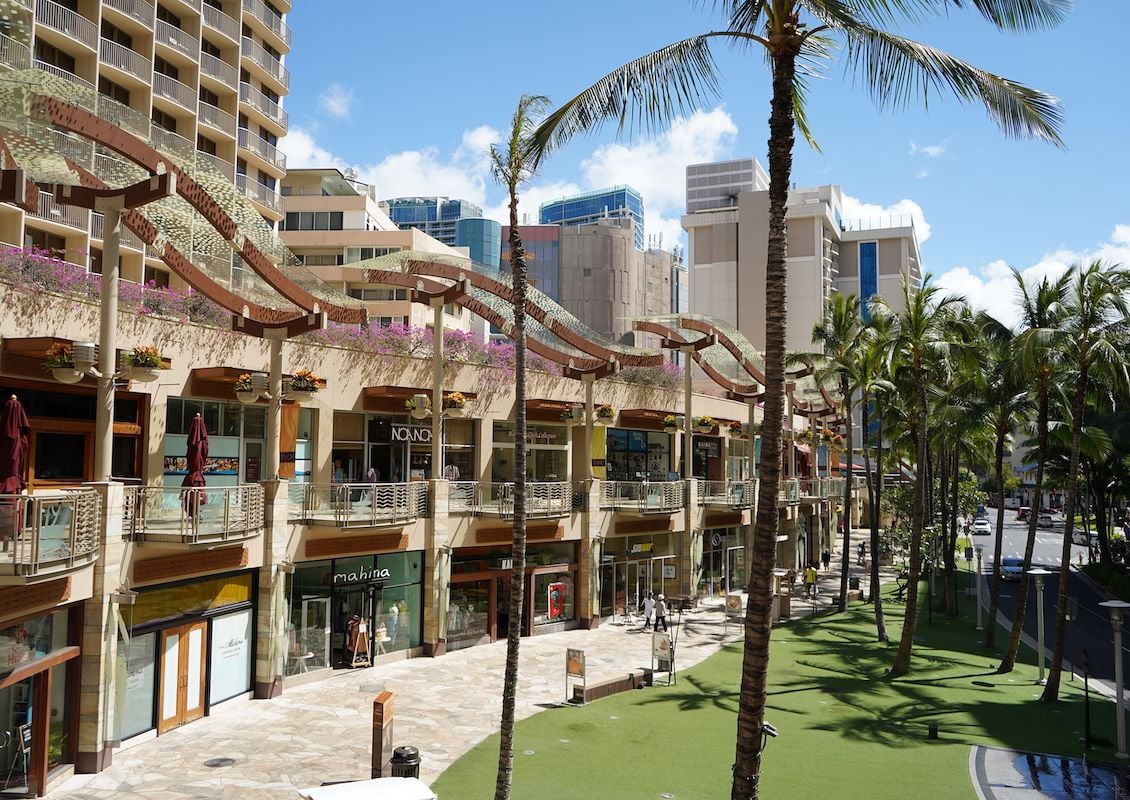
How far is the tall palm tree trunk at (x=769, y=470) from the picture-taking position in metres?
10.0

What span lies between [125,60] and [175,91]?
10.5ft

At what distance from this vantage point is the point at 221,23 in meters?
45.4

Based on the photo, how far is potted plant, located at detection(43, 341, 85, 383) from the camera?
16.2 m

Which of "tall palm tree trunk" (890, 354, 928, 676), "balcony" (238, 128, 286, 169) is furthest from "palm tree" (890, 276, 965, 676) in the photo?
"balcony" (238, 128, 286, 169)

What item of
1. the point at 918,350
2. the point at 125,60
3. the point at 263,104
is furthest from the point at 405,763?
the point at 263,104

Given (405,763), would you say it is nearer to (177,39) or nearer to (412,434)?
(412,434)

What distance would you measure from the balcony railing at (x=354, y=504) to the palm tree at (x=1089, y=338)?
17729mm

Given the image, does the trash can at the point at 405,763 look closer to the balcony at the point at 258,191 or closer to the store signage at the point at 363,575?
the store signage at the point at 363,575

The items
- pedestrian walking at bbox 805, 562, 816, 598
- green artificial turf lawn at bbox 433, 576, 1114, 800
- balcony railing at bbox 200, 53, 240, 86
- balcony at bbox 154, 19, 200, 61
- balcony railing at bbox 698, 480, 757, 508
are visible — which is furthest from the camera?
balcony railing at bbox 200, 53, 240, 86

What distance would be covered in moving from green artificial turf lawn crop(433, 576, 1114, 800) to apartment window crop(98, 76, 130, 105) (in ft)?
110

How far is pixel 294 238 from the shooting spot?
6041 centimetres

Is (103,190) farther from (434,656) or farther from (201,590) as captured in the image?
(434,656)

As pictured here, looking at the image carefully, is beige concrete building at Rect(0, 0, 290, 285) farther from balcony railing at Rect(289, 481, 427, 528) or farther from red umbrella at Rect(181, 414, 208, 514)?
red umbrella at Rect(181, 414, 208, 514)

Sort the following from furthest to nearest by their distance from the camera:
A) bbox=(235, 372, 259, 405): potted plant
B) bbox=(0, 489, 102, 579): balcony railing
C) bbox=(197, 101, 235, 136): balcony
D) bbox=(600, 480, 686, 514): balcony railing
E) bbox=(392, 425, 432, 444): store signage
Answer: bbox=(197, 101, 235, 136): balcony → bbox=(600, 480, 686, 514): balcony railing → bbox=(392, 425, 432, 444): store signage → bbox=(235, 372, 259, 405): potted plant → bbox=(0, 489, 102, 579): balcony railing
